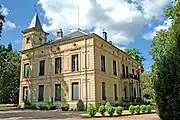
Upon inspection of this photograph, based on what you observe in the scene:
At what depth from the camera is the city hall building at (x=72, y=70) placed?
2631 cm

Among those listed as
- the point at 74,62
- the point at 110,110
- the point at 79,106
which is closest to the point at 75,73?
the point at 74,62

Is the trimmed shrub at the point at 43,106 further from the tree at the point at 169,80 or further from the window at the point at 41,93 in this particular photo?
the tree at the point at 169,80

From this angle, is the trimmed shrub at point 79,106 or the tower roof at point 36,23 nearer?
the trimmed shrub at point 79,106

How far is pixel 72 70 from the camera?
2755 cm

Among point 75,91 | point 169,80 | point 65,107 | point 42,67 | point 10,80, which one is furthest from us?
point 10,80

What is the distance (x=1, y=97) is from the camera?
4331 cm

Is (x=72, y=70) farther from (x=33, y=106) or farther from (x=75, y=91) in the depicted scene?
(x=33, y=106)

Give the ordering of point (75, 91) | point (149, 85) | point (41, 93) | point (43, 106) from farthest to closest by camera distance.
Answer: point (41, 93), point (43, 106), point (75, 91), point (149, 85)

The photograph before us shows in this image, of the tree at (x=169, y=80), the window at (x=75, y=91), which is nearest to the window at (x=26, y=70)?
the window at (x=75, y=91)

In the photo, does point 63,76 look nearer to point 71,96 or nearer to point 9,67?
point 71,96

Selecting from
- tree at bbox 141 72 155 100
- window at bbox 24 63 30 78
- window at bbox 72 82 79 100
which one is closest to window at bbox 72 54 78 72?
window at bbox 72 82 79 100

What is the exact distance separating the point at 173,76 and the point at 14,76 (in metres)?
38.1

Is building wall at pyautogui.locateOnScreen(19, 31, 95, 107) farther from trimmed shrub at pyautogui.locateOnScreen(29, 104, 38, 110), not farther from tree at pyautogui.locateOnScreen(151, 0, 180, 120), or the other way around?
tree at pyautogui.locateOnScreen(151, 0, 180, 120)

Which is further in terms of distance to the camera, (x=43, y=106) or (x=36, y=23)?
(x=36, y=23)
